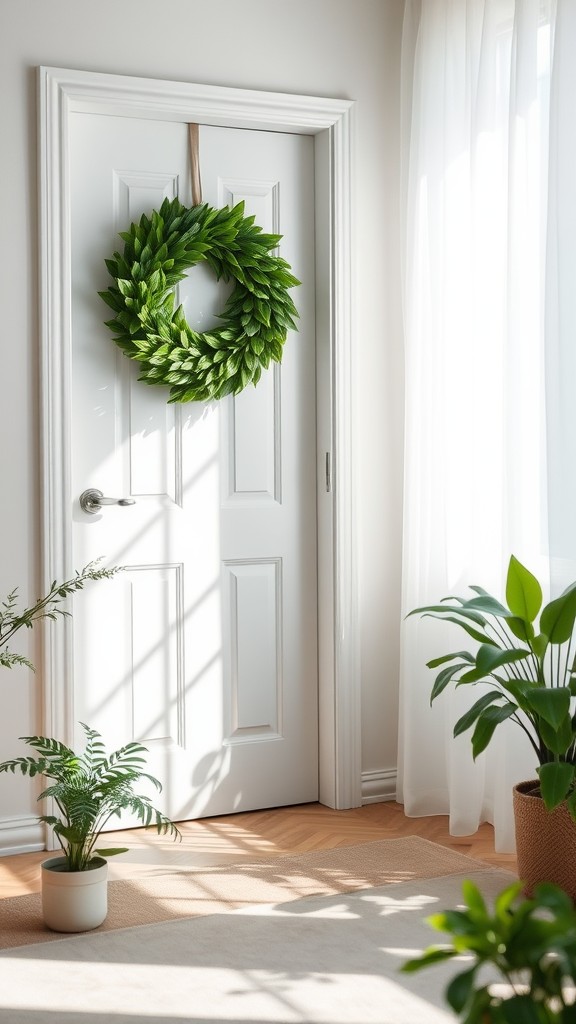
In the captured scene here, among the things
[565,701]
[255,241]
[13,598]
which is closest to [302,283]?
[255,241]

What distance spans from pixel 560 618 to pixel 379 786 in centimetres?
133

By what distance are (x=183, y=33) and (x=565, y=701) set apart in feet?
7.47

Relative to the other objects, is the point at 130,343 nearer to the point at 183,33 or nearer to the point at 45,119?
the point at 45,119

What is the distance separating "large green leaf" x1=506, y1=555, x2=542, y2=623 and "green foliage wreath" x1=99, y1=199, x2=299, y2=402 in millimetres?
1134

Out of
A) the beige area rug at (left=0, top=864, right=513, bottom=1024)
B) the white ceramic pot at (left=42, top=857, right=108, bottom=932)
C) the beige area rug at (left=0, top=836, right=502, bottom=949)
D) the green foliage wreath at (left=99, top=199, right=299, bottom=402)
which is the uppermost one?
the green foliage wreath at (left=99, top=199, right=299, bottom=402)

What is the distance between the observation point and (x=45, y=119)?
318 centimetres

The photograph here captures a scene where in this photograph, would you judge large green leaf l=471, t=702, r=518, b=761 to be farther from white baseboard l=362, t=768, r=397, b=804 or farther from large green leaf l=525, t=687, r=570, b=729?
white baseboard l=362, t=768, r=397, b=804

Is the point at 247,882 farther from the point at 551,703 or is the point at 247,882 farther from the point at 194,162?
the point at 194,162

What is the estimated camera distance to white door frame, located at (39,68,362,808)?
3.21m

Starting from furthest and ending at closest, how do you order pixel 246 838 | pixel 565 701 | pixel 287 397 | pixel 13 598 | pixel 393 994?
pixel 287 397 → pixel 246 838 → pixel 13 598 → pixel 565 701 → pixel 393 994

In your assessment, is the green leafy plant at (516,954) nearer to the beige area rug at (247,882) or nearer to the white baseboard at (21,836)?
the beige area rug at (247,882)

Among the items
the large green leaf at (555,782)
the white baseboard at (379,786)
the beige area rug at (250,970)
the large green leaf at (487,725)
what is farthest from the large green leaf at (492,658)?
the white baseboard at (379,786)

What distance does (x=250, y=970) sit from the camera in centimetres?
243

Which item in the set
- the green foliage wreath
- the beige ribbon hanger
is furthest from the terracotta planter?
the beige ribbon hanger
